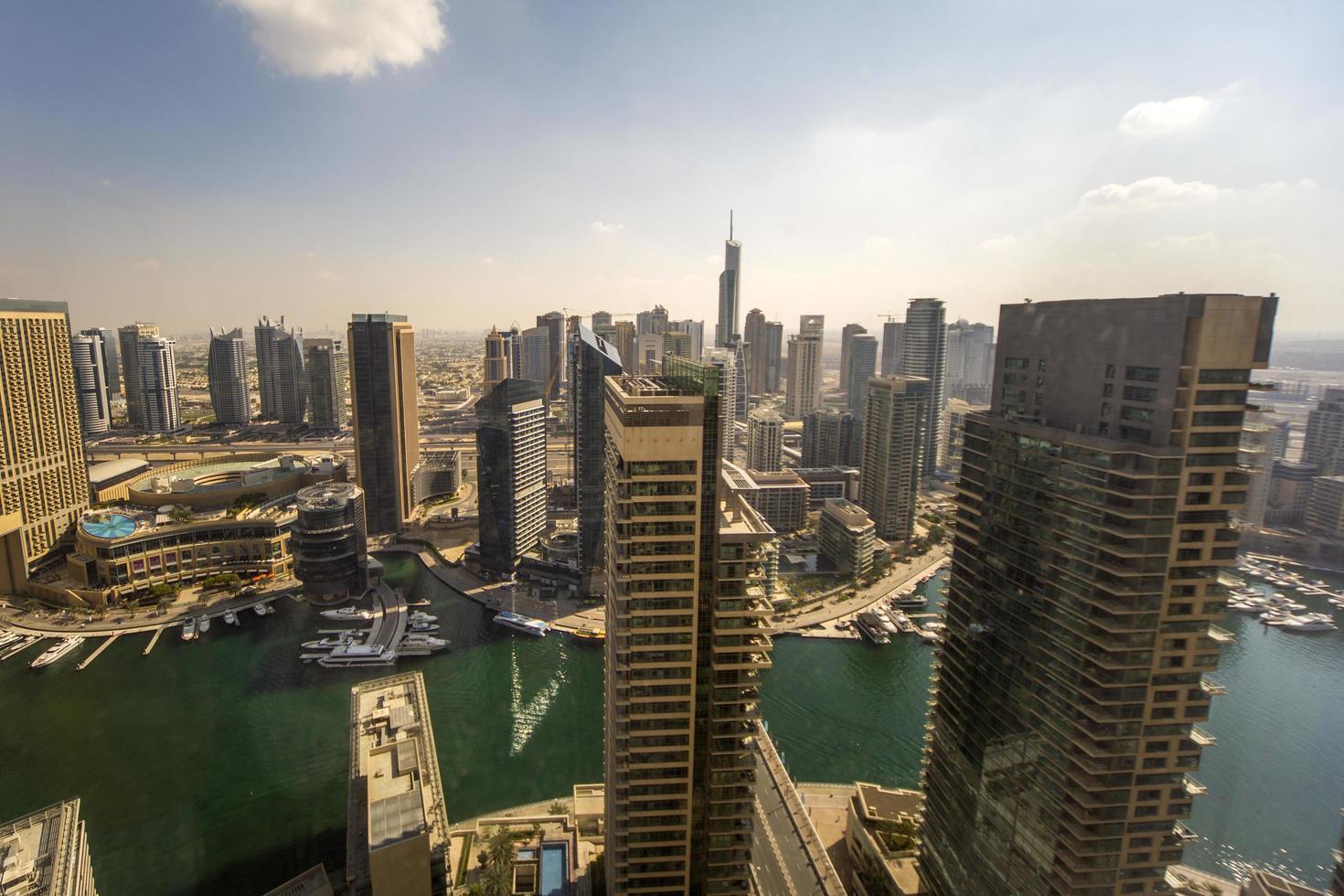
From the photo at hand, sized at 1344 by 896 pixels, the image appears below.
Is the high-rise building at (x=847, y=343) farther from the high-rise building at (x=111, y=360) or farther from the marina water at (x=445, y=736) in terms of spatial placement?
the high-rise building at (x=111, y=360)

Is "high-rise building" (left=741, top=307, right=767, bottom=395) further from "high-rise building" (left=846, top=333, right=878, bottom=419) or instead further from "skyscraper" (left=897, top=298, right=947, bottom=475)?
"skyscraper" (left=897, top=298, right=947, bottom=475)

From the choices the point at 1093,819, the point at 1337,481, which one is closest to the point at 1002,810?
the point at 1093,819

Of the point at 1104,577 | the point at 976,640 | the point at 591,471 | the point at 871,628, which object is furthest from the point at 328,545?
the point at 1104,577

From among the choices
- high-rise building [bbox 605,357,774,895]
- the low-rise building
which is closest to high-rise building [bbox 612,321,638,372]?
the low-rise building

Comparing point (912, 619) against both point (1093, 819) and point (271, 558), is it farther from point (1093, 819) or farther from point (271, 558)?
point (271, 558)

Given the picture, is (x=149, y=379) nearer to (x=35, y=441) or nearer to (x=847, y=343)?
(x=35, y=441)

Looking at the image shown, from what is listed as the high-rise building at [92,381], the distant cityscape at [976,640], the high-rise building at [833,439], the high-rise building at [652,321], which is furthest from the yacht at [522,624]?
the high-rise building at [92,381]
